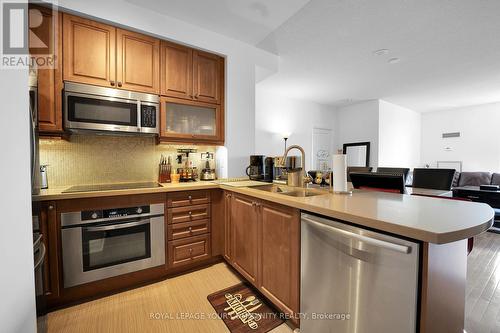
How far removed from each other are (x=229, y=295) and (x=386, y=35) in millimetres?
3204

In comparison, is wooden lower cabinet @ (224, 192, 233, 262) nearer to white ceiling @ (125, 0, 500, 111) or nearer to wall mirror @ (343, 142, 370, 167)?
white ceiling @ (125, 0, 500, 111)

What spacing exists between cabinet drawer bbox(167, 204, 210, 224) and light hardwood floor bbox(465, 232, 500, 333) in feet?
7.17

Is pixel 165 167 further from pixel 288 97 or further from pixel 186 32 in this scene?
pixel 288 97

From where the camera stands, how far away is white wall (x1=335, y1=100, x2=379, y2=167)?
4.91 m

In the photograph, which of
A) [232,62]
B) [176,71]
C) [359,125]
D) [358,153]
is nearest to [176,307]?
[176,71]

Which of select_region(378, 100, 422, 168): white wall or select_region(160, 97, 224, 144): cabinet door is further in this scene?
select_region(378, 100, 422, 168): white wall

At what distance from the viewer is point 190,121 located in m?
2.34

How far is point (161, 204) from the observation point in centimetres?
190

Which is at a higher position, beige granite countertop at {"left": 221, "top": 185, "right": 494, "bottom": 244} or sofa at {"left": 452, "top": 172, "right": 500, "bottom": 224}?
beige granite countertop at {"left": 221, "top": 185, "right": 494, "bottom": 244}

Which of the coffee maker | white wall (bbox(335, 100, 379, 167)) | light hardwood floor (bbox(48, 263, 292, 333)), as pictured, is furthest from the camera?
white wall (bbox(335, 100, 379, 167))

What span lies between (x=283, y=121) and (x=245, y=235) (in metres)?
3.38

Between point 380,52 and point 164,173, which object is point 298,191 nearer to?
point 164,173

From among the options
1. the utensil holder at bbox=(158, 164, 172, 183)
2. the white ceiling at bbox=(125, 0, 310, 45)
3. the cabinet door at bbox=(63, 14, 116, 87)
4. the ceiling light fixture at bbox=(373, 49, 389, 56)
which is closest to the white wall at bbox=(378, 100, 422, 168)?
the ceiling light fixture at bbox=(373, 49, 389, 56)

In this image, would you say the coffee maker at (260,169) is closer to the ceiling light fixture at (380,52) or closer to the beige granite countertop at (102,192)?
the beige granite countertop at (102,192)
